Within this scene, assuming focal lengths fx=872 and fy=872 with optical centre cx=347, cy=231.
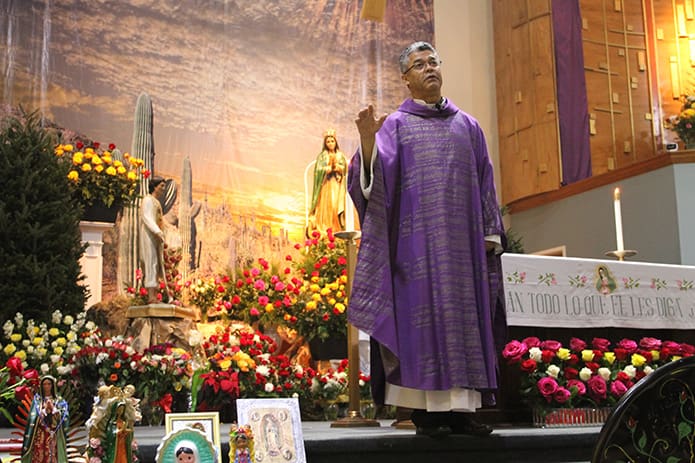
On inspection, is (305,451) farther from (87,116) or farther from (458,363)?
(87,116)

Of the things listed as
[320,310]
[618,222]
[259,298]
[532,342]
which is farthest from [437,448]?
[259,298]

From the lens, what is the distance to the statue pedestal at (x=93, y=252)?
7.41 m

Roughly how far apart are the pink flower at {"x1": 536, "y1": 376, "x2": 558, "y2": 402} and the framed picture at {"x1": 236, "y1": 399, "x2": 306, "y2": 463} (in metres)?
1.61

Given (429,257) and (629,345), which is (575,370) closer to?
(629,345)

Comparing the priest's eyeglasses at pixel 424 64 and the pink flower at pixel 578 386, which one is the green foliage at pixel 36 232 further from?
the pink flower at pixel 578 386

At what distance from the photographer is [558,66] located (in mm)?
10406

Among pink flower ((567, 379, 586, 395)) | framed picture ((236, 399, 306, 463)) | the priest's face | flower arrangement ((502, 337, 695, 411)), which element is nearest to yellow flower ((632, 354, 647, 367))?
flower arrangement ((502, 337, 695, 411))

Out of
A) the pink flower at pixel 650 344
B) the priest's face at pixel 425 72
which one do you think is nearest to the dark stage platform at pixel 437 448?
the pink flower at pixel 650 344

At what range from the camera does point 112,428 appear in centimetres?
279

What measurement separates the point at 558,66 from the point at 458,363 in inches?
299

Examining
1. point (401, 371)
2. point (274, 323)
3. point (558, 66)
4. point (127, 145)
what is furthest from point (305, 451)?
point (558, 66)

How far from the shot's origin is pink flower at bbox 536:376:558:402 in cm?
446

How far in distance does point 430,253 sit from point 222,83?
7.22 metres

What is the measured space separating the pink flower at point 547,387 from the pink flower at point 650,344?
0.77 m
